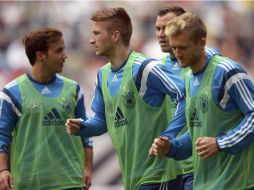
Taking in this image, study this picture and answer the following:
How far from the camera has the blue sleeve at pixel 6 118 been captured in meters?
11.1

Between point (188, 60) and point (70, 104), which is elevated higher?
point (188, 60)

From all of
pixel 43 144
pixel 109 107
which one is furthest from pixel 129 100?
pixel 43 144

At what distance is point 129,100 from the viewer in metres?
10.6

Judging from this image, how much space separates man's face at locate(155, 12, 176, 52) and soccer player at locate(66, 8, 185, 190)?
1.55ft

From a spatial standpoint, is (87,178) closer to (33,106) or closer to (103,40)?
(33,106)

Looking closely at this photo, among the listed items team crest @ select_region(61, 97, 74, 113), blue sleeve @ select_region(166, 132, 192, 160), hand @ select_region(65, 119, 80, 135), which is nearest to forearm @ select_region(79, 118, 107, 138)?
hand @ select_region(65, 119, 80, 135)

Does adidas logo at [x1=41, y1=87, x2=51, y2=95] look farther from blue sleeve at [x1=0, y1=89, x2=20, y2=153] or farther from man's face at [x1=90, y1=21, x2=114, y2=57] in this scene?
man's face at [x1=90, y1=21, x2=114, y2=57]

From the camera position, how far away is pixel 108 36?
1076cm

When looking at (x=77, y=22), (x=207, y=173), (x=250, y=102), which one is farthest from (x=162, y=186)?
(x=77, y=22)

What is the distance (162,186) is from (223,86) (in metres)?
1.69

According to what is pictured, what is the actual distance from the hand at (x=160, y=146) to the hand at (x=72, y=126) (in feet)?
3.64

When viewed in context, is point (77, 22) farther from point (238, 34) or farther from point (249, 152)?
point (249, 152)

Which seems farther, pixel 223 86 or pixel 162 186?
pixel 162 186

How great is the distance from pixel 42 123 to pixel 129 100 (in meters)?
1.03
